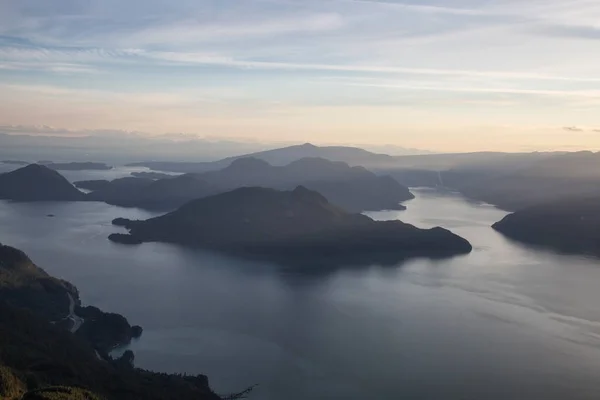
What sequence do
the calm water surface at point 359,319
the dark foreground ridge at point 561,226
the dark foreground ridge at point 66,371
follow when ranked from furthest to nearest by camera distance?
1. the dark foreground ridge at point 561,226
2. the calm water surface at point 359,319
3. the dark foreground ridge at point 66,371

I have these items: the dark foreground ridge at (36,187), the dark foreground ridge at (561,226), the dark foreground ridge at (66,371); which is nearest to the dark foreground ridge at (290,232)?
the dark foreground ridge at (561,226)

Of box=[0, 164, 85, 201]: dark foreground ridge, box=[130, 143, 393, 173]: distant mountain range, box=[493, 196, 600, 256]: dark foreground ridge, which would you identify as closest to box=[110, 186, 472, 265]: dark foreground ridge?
box=[493, 196, 600, 256]: dark foreground ridge

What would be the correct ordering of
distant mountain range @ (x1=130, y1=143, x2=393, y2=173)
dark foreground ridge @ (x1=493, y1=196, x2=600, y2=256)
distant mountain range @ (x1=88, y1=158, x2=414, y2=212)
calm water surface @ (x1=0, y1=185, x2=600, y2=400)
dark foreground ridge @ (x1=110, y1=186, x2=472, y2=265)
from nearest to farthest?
calm water surface @ (x1=0, y1=185, x2=600, y2=400) < dark foreground ridge @ (x1=110, y1=186, x2=472, y2=265) < dark foreground ridge @ (x1=493, y1=196, x2=600, y2=256) < distant mountain range @ (x1=88, y1=158, x2=414, y2=212) < distant mountain range @ (x1=130, y1=143, x2=393, y2=173)

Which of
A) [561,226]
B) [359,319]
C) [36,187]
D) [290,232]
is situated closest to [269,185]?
[36,187]

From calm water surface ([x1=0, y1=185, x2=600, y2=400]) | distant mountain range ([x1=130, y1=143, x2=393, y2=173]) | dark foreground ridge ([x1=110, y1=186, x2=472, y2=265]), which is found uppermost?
distant mountain range ([x1=130, y1=143, x2=393, y2=173])

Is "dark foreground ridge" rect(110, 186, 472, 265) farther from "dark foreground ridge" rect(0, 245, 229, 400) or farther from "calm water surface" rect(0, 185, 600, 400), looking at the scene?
"dark foreground ridge" rect(0, 245, 229, 400)

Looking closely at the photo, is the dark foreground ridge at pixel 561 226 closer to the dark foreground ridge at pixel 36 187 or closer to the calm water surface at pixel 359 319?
the calm water surface at pixel 359 319

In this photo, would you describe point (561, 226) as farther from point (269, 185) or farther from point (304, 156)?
point (304, 156)
